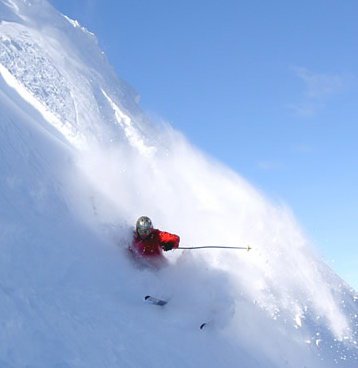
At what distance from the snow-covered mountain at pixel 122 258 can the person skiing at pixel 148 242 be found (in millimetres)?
363

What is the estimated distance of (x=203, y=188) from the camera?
32.5m

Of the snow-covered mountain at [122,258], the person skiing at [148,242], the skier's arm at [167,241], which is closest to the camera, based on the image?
the snow-covered mountain at [122,258]

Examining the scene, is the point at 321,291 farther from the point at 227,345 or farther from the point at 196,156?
the point at 227,345

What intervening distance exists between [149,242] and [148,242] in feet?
0.09

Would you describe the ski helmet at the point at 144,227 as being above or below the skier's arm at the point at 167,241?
below

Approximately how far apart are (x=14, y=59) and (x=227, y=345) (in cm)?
2175

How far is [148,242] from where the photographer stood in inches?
529

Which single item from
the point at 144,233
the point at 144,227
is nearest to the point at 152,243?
the point at 144,233

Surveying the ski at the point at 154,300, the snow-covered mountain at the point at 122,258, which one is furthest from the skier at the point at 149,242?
the ski at the point at 154,300

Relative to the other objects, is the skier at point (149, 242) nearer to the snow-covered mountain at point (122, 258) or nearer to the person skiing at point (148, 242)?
the person skiing at point (148, 242)

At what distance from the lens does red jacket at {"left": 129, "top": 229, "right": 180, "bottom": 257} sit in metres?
13.2

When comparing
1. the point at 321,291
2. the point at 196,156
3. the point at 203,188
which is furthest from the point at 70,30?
the point at 321,291

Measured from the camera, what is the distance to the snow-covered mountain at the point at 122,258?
8398mm

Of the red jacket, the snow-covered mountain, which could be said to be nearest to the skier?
the red jacket
